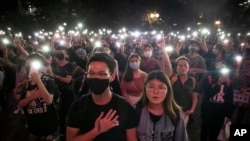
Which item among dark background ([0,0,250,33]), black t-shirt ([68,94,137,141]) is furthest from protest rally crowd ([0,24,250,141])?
dark background ([0,0,250,33])

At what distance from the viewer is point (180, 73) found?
6.14 meters

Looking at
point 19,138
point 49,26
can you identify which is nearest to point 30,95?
point 19,138

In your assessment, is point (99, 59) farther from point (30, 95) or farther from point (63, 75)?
point (63, 75)

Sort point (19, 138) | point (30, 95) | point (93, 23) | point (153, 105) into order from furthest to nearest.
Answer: point (93, 23), point (19, 138), point (30, 95), point (153, 105)

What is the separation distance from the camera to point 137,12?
52.0 m

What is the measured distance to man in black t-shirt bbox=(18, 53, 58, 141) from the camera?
4.43 m

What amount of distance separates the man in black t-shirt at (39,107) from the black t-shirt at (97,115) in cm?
136

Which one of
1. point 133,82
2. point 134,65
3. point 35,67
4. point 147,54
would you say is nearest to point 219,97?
point 133,82

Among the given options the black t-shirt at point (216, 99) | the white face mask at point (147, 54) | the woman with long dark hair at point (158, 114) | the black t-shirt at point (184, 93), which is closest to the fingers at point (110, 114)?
the woman with long dark hair at point (158, 114)

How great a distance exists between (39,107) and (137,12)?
160 feet

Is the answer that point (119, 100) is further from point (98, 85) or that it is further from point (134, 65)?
point (134, 65)

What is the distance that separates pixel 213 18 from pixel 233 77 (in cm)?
4411

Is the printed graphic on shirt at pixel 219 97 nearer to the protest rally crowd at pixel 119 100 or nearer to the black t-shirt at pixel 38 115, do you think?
the protest rally crowd at pixel 119 100

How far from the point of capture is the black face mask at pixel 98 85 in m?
3.16
